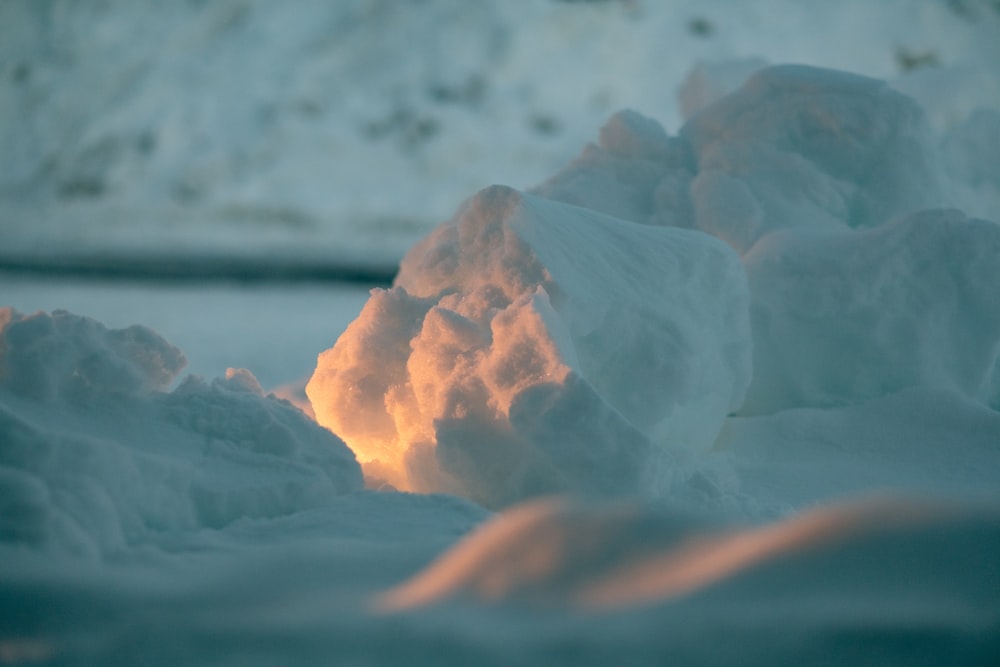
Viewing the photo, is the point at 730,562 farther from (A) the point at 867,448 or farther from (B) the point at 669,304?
(A) the point at 867,448

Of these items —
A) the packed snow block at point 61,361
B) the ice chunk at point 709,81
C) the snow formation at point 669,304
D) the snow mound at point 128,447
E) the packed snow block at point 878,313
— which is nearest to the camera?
the snow mound at point 128,447

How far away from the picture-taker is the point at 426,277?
12.3 ft

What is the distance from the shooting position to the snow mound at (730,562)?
141cm

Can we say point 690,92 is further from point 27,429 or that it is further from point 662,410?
point 27,429

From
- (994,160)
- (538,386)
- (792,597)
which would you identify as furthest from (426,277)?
(994,160)

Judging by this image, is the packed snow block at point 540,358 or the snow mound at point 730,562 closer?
the snow mound at point 730,562

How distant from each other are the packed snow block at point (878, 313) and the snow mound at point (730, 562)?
3029 millimetres

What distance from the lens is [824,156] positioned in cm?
525

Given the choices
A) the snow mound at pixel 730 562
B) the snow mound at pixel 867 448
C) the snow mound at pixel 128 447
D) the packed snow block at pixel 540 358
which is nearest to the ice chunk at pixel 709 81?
the packed snow block at pixel 540 358

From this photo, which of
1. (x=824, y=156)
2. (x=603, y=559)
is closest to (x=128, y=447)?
(x=603, y=559)

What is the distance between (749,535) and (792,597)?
6.9 inches

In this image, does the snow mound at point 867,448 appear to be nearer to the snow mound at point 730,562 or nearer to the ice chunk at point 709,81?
the snow mound at point 730,562

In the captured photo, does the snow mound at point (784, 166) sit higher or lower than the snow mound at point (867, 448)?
higher

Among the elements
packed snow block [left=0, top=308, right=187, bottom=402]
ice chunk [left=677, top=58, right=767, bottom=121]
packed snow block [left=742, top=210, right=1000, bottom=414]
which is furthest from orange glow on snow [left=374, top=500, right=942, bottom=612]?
ice chunk [left=677, top=58, right=767, bottom=121]
